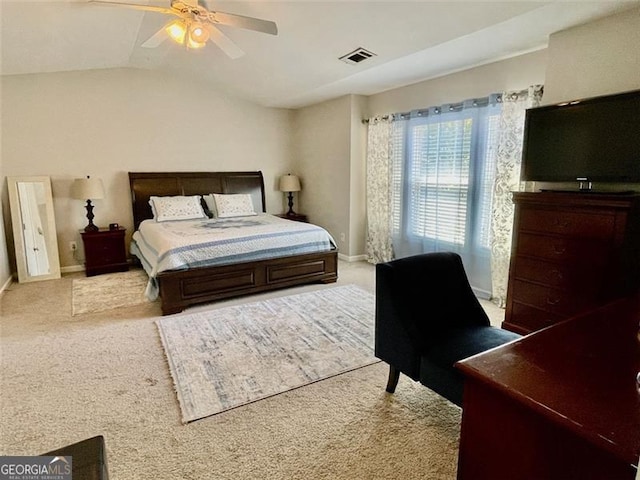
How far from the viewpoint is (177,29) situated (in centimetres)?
276

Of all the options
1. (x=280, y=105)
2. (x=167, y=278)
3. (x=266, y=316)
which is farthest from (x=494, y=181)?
(x=280, y=105)

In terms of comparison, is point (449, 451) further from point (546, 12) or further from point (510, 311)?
point (546, 12)

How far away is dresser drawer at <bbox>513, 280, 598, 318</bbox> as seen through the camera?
2.39m

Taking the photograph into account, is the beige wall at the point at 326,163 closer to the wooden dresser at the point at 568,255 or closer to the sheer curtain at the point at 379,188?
the sheer curtain at the point at 379,188

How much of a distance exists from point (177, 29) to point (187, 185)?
2974mm

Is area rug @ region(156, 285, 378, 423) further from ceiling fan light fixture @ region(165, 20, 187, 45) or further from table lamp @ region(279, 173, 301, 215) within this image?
table lamp @ region(279, 173, 301, 215)

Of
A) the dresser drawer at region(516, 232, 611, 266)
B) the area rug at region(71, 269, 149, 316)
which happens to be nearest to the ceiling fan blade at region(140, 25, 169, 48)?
the area rug at region(71, 269, 149, 316)

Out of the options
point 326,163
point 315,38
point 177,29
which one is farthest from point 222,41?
point 326,163

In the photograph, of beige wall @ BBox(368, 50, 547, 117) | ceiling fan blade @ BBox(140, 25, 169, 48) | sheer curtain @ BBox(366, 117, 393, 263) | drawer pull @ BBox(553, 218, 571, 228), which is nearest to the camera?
drawer pull @ BBox(553, 218, 571, 228)

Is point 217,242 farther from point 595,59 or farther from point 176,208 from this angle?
point 595,59

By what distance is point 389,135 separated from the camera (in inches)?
187

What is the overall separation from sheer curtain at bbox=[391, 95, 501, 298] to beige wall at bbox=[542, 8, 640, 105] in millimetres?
703

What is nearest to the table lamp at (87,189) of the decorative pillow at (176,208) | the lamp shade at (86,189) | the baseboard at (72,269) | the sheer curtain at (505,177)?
the lamp shade at (86,189)

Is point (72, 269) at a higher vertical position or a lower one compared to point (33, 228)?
lower
